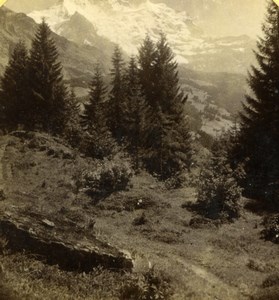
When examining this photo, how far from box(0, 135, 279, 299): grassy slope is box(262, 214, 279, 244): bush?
0.29 m

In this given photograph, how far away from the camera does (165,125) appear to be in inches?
1235

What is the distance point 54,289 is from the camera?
32.1 ft

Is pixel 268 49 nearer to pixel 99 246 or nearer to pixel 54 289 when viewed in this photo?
pixel 99 246

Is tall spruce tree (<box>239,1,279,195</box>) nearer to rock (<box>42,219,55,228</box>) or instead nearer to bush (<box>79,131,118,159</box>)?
bush (<box>79,131,118,159</box>)

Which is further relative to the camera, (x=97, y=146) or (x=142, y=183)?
(x=97, y=146)

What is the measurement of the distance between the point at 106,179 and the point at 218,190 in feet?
17.3

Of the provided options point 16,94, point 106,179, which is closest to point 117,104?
point 16,94

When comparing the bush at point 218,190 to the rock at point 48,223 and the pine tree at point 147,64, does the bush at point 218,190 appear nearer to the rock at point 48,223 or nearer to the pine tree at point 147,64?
the rock at point 48,223

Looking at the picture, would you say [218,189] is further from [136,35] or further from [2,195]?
[136,35]

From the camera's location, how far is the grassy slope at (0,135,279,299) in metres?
10.2

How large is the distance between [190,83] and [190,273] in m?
60.4

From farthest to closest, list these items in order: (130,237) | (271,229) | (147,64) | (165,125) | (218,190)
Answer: (147,64)
(165,125)
(218,190)
(271,229)
(130,237)

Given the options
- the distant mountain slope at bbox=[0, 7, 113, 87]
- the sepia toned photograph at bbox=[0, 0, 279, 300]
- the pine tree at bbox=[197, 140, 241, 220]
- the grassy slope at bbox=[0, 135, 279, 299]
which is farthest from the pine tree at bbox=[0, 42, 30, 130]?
the pine tree at bbox=[197, 140, 241, 220]

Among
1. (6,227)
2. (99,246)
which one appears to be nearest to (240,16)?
(99,246)
